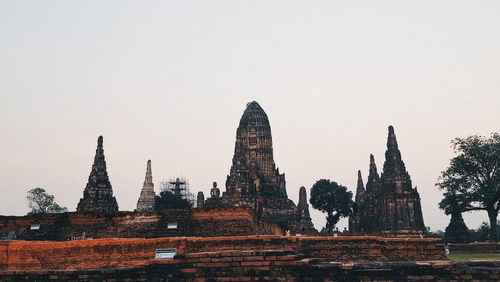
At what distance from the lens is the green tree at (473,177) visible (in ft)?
122

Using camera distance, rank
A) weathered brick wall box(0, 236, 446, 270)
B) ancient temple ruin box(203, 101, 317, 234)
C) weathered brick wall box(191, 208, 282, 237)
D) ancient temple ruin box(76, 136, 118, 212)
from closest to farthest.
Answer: weathered brick wall box(0, 236, 446, 270) < weathered brick wall box(191, 208, 282, 237) < ancient temple ruin box(76, 136, 118, 212) < ancient temple ruin box(203, 101, 317, 234)

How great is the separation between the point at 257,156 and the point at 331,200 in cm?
1907

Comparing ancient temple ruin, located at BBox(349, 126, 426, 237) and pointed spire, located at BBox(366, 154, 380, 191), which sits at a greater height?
pointed spire, located at BBox(366, 154, 380, 191)

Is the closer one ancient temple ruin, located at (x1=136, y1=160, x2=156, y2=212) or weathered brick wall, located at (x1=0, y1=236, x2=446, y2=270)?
weathered brick wall, located at (x1=0, y1=236, x2=446, y2=270)

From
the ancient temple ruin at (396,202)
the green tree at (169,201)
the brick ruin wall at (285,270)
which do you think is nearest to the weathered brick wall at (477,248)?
the ancient temple ruin at (396,202)

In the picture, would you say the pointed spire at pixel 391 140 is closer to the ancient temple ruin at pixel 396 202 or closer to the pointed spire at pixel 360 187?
the ancient temple ruin at pixel 396 202

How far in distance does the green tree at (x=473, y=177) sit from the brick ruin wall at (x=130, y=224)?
977 inches

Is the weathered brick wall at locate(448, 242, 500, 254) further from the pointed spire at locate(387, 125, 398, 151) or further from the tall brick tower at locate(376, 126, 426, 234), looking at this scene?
the pointed spire at locate(387, 125, 398, 151)

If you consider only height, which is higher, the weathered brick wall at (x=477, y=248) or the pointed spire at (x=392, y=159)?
the pointed spire at (x=392, y=159)

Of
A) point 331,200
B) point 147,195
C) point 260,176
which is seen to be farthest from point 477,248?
point 147,195

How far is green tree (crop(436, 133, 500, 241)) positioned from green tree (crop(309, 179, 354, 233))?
26.4m

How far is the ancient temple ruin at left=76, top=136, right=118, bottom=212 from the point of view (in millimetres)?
30906

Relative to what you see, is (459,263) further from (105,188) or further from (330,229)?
(330,229)

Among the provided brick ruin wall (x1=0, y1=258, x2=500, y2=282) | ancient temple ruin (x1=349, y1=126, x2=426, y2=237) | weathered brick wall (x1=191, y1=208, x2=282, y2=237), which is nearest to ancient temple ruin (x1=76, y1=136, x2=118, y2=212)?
weathered brick wall (x1=191, y1=208, x2=282, y2=237)
